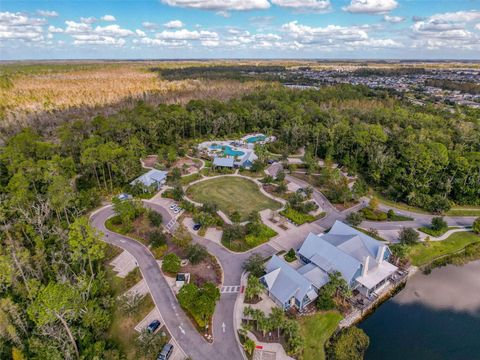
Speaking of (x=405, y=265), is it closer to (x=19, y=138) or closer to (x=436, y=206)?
(x=436, y=206)

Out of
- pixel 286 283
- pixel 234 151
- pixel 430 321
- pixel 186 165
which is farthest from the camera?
pixel 234 151

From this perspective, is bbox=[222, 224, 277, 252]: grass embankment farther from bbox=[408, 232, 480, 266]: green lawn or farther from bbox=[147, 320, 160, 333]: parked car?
bbox=[408, 232, 480, 266]: green lawn

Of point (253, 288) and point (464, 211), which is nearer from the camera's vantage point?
point (253, 288)

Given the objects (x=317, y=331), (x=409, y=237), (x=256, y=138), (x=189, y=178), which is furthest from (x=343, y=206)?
(x=256, y=138)

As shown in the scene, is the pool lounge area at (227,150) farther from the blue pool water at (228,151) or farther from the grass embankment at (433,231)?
the grass embankment at (433,231)

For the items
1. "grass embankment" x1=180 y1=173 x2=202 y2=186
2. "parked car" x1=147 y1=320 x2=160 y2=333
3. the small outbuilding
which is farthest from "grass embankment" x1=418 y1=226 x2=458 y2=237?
the small outbuilding

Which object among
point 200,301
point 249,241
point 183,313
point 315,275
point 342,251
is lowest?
point 183,313

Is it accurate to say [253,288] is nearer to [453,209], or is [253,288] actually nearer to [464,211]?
[453,209]
